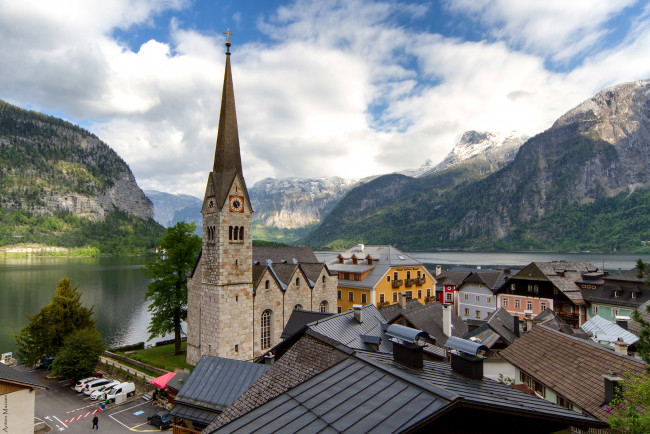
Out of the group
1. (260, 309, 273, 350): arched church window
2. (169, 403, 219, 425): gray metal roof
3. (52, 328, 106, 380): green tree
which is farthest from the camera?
(260, 309, 273, 350): arched church window

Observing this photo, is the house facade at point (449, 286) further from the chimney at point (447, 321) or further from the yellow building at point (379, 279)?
the chimney at point (447, 321)

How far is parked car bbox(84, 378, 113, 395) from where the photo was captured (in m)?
29.6

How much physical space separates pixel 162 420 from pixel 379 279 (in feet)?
108

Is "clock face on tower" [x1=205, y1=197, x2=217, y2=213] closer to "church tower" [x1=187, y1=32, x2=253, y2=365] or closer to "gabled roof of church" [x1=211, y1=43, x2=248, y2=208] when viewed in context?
"church tower" [x1=187, y1=32, x2=253, y2=365]

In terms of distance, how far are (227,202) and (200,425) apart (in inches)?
715

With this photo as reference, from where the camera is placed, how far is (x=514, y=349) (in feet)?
74.1

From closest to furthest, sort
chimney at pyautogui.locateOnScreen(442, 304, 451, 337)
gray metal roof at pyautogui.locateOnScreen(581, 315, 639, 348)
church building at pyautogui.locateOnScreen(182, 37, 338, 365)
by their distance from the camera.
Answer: gray metal roof at pyautogui.locateOnScreen(581, 315, 639, 348) → church building at pyautogui.locateOnScreen(182, 37, 338, 365) → chimney at pyautogui.locateOnScreen(442, 304, 451, 337)

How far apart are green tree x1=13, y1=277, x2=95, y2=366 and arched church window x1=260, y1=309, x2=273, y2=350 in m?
16.2

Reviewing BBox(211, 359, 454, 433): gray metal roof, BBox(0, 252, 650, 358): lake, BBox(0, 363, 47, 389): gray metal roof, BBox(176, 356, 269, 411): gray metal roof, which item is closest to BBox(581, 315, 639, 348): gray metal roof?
BBox(176, 356, 269, 411): gray metal roof

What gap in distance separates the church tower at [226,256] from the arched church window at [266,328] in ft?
8.57

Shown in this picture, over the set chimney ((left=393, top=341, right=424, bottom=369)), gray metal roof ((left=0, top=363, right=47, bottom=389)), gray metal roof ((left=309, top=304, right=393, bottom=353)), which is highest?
chimney ((left=393, top=341, right=424, bottom=369))

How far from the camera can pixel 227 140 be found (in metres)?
33.6

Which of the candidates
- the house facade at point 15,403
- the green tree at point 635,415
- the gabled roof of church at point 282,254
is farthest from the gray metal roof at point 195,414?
the gabled roof of church at point 282,254

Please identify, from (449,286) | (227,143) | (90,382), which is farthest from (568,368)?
(449,286)
